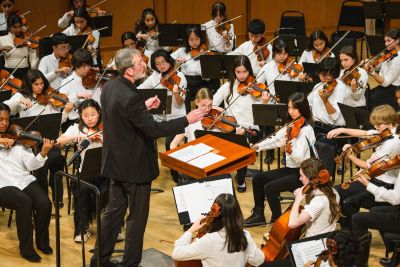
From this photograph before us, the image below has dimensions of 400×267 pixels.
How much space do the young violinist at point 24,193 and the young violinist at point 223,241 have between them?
1747 mm

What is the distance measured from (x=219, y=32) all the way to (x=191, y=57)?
0.96 m

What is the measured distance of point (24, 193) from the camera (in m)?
5.79

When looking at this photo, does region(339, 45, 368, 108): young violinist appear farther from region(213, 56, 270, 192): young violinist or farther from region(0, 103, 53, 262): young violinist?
region(0, 103, 53, 262): young violinist

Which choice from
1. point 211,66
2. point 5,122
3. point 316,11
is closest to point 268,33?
point 316,11

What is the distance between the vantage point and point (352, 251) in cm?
397

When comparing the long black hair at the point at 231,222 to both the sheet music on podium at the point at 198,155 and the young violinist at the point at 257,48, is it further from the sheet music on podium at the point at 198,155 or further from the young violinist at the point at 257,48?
the young violinist at the point at 257,48

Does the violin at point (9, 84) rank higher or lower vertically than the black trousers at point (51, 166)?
higher

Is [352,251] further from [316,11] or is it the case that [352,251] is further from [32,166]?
[316,11]

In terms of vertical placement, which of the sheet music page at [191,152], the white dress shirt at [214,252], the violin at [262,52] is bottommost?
the white dress shirt at [214,252]

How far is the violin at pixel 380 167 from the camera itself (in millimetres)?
5207

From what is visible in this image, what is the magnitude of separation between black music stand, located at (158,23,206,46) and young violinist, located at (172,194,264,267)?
502 centimetres

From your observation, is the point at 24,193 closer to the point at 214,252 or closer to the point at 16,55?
the point at 214,252

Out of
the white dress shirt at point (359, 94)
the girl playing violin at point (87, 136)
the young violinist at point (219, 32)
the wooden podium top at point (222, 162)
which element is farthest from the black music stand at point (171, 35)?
the wooden podium top at point (222, 162)

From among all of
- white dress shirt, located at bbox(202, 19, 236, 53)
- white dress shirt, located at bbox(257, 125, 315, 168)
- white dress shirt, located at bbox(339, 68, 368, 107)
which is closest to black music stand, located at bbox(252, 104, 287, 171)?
white dress shirt, located at bbox(257, 125, 315, 168)
